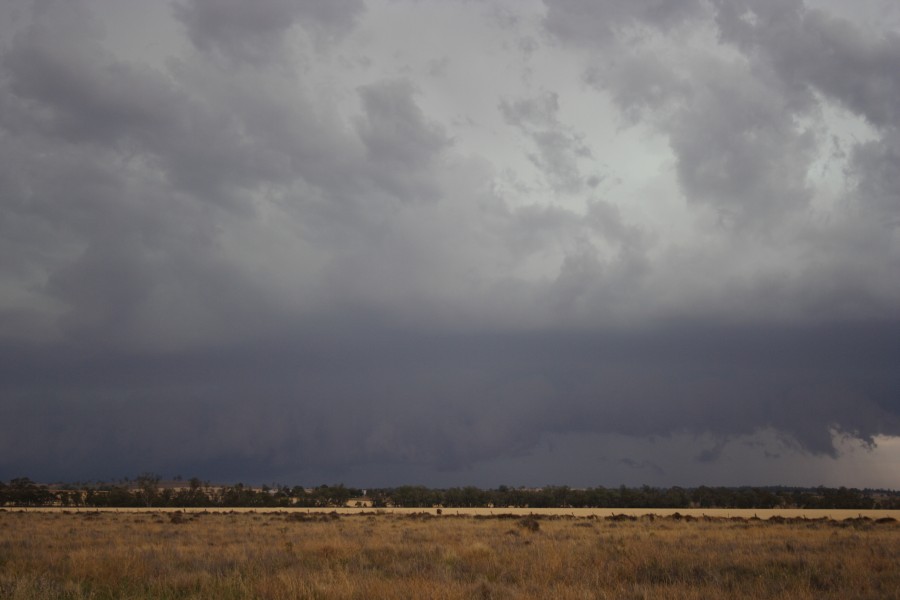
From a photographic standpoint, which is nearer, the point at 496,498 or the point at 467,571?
the point at 467,571

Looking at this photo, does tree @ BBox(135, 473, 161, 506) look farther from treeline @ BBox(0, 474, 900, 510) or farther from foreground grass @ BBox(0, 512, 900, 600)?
foreground grass @ BBox(0, 512, 900, 600)

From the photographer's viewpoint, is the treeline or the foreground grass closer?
the foreground grass

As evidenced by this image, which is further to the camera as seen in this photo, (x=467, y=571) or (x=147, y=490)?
(x=147, y=490)

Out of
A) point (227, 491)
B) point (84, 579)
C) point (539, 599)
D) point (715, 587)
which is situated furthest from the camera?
point (227, 491)

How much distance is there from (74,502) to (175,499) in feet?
61.3

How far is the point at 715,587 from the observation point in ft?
46.2

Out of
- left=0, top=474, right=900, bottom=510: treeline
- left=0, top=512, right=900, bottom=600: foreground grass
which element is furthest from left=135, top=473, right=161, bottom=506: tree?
left=0, top=512, right=900, bottom=600: foreground grass

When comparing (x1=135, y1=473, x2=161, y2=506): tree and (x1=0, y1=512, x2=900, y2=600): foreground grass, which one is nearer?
(x1=0, y1=512, x2=900, y2=600): foreground grass

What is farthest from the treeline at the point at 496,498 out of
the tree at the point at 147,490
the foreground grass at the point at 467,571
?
the foreground grass at the point at 467,571

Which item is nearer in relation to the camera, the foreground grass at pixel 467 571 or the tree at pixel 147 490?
the foreground grass at pixel 467 571

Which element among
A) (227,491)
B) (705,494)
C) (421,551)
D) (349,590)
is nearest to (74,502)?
(227,491)

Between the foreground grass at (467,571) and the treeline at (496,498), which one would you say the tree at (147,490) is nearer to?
the treeline at (496,498)

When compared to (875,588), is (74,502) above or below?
below

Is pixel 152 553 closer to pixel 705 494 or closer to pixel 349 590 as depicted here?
pixel 349 590
